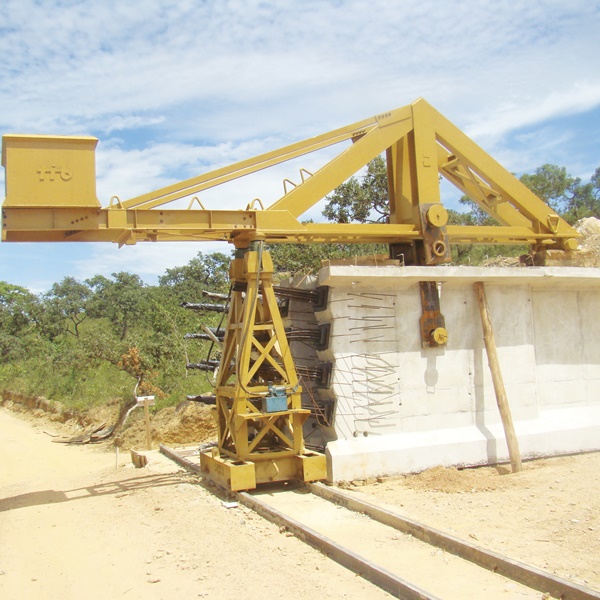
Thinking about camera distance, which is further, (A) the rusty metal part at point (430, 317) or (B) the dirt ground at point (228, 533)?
(A) the rusty metal part at point (430, 317)

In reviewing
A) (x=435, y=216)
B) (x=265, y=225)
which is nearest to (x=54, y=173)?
(x=265, y=225)

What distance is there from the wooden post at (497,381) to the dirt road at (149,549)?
12.4ft

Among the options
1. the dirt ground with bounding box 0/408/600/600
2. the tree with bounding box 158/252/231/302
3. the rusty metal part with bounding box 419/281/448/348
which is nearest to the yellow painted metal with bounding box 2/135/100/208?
the dirt ground with bounding box 0/408/600/600

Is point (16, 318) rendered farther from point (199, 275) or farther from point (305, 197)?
point (305, 197)

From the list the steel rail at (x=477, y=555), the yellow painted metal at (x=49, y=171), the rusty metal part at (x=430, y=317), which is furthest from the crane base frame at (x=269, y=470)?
the yellow painted metal at (x=49, y=171)

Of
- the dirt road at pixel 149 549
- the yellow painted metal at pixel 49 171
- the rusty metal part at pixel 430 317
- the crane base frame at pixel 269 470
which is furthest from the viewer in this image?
the rusty metal part at pixel 430 317

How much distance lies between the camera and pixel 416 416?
9.31 metres

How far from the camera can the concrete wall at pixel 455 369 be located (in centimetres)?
895

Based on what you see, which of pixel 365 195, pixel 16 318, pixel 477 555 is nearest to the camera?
pixel 477 555

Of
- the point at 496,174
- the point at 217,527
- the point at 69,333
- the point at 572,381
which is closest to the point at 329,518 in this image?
the point at 217,527

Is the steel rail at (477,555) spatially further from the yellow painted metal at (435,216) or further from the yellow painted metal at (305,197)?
the yellow painted metal at (435,216)

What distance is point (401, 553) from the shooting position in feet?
19.7

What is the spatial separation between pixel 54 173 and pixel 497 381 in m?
6.44

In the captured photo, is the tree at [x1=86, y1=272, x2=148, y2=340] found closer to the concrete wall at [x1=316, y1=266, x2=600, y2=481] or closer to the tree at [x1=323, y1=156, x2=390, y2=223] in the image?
the tree at [x1=323, y1=156, x2=390, y2=223]
